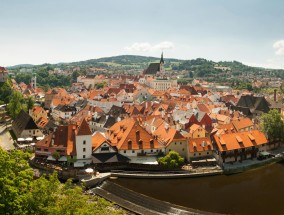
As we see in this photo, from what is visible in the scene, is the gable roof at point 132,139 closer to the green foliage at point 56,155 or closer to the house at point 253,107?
the green foliage at point 56,155

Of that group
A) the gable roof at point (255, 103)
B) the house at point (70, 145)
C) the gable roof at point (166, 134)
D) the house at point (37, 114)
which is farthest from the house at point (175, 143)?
the gable roof at point (255, 103)

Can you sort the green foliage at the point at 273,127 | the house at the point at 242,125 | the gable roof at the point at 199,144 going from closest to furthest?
the gable roof at the point at 199,144 < the green foliage at the point at 273,127 < the house at the point at 242,125

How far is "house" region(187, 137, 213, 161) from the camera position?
170 feet

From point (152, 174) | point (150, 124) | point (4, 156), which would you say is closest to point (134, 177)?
point (152, 174)

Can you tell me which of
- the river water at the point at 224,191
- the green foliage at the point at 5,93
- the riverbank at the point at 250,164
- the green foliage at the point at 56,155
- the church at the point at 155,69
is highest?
the church at the point at 155,69

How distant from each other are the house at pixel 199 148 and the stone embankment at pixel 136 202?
1446 cm

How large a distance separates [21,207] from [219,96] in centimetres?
10748

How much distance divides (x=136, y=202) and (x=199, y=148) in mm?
17934

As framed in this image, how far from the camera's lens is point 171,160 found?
48.3 metres

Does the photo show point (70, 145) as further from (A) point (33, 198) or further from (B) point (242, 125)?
(B) point (242, 125)

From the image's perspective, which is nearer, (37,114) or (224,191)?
(224,191)

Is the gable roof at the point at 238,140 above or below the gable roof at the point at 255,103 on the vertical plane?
below

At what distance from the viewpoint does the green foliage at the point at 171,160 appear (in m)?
48.2

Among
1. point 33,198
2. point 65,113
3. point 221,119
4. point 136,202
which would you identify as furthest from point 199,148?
point 65,113
